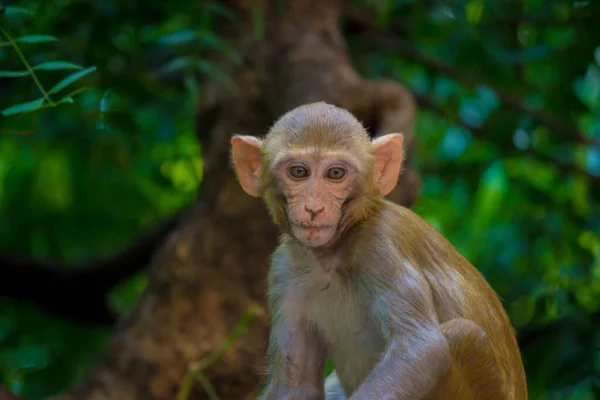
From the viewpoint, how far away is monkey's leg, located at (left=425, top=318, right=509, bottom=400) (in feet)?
12.9

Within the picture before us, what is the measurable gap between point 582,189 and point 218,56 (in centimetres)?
340

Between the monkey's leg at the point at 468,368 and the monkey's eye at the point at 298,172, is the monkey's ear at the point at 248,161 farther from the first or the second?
the monkey's leg at the point at 468,368

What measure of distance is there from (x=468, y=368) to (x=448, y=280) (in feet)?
1.46

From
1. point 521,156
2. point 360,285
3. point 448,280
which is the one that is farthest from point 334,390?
point 521,156

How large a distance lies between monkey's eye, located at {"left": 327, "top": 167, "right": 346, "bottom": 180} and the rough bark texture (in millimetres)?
2342

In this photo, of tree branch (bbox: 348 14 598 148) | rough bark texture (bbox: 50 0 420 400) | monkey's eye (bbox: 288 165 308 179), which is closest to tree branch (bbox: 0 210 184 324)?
rough bark texture (bbox: 50 0 420 400)

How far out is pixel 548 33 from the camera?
305 inches

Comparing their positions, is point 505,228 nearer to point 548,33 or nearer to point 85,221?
point 548,33

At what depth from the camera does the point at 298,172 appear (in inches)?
157

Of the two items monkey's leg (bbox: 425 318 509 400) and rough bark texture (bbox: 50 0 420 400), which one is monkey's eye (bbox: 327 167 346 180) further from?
rough bark texture (bbox: 50 0 420 400)

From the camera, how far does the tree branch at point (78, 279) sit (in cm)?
810

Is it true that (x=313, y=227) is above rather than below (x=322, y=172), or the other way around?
below

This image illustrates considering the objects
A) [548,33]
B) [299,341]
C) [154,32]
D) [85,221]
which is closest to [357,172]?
[299,341]

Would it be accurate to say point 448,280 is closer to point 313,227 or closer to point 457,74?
point 313,227
